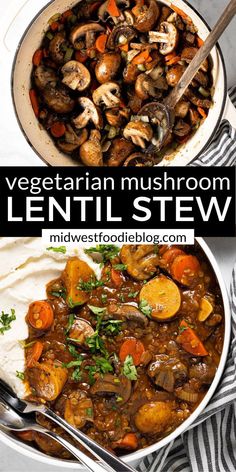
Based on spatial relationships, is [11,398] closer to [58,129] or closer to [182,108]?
[58,129]

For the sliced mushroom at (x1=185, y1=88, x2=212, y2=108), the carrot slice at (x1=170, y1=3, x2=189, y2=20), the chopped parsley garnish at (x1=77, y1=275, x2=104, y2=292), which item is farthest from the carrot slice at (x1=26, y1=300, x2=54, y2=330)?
the carrot slice at (x1=170, y1=3, x2=189, y2=20)

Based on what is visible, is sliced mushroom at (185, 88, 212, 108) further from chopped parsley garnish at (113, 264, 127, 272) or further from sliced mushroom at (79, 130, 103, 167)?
chopped parsley garnish at (113, 264, 127, 272)

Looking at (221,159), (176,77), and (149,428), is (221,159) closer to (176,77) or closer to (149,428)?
(176,77)

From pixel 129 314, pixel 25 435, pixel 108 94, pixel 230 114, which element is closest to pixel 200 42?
pixel 230 114

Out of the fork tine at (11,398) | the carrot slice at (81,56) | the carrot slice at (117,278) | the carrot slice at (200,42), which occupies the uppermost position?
the carrot slice at (81,56)

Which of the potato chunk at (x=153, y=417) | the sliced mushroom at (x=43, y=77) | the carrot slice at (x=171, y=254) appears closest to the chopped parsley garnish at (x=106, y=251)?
the carrot slice at (x=171, y=254)

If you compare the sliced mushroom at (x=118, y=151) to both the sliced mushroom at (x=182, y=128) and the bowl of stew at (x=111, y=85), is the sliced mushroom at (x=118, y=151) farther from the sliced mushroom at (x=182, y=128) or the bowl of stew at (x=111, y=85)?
the sliced mushroom at (x=182, y=128)

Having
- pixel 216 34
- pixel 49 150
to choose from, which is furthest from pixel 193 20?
pixel 49 150
